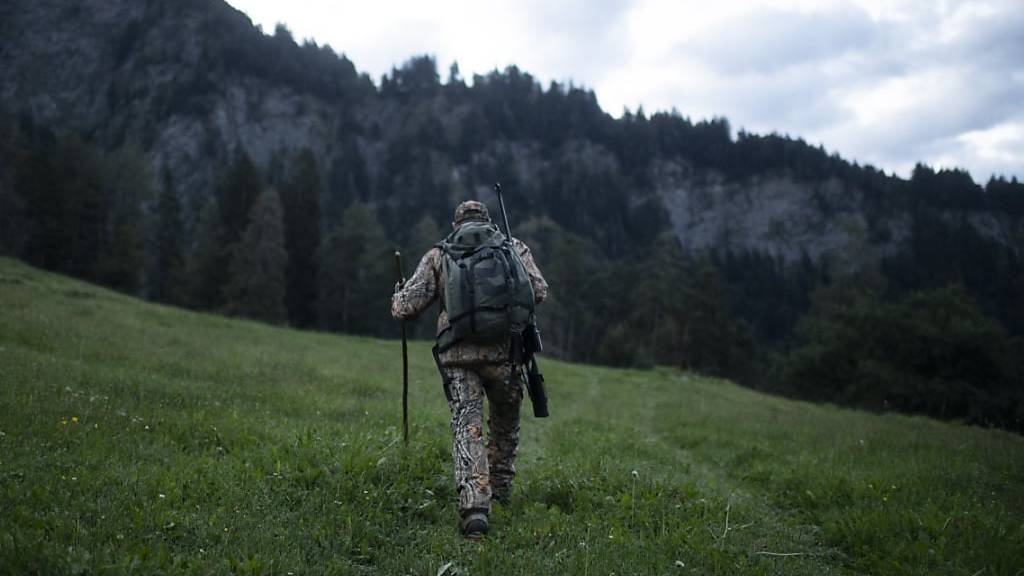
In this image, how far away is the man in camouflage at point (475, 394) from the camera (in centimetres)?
588

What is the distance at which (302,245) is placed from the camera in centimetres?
6606

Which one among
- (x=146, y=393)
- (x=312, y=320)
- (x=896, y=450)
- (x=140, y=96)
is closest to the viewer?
(x=146, y=393)

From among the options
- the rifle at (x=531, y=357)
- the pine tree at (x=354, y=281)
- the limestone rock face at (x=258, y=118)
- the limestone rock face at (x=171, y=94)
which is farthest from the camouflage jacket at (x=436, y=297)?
the limestone rock face at (x=171, y=94)

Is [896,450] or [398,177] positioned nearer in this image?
[896,450]

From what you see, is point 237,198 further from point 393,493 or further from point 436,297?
point 393,493

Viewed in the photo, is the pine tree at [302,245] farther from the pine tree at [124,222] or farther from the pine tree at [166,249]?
the pine tree at [124,222]

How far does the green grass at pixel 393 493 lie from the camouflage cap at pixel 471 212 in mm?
2669

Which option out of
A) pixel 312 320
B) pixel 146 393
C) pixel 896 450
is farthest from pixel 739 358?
pixel 146 393

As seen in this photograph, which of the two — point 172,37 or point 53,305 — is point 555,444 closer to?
point 53,305

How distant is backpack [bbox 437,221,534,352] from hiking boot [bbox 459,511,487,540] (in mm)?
1544

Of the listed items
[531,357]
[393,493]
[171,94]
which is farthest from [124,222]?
[171,94]

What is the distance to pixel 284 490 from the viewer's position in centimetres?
611

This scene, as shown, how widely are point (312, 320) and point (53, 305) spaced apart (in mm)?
44538

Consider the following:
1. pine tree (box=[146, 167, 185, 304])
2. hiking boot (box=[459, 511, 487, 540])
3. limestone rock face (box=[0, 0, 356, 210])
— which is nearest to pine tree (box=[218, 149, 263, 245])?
pine tree (box=[146, 167, 185, 304])
